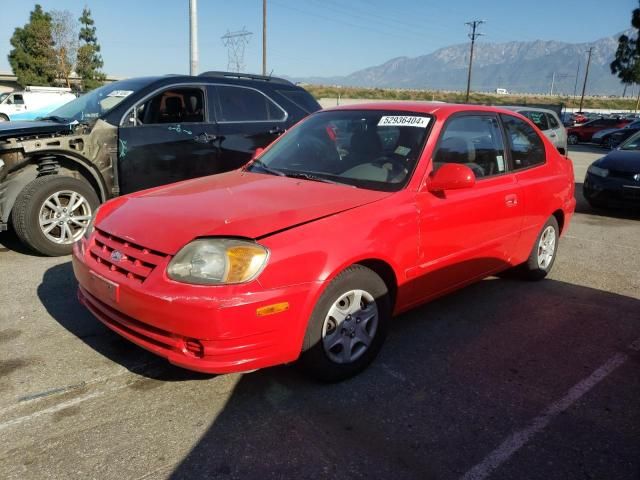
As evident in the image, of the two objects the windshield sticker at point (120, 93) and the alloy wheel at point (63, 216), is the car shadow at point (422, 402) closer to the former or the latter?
the alloy wheel at point (63, 216)

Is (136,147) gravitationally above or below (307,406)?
above

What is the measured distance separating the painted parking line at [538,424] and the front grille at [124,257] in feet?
5.86

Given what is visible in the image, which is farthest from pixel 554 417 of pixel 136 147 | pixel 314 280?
pixel 136 147

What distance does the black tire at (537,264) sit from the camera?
4793 millimetres

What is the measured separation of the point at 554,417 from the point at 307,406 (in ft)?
4.27

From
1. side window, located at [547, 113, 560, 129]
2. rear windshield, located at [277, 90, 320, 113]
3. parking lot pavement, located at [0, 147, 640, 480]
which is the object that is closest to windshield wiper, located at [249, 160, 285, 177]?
parking lot pavement, located at [0, 147, 640, 480]

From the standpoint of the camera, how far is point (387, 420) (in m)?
2.74

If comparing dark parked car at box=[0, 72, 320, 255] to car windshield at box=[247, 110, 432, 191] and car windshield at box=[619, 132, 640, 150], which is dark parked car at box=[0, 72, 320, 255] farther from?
car windshield at box=[619, 132, 640, 150]

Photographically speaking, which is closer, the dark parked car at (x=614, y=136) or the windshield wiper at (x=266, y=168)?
the windshield wiper at (x=266, y=168)

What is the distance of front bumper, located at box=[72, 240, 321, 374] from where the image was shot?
252cm

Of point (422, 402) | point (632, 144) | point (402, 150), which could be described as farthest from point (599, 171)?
point (422, 402)

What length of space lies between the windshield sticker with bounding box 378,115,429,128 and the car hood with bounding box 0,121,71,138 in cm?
343

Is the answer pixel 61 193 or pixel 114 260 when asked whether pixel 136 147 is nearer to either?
pixel 61 193

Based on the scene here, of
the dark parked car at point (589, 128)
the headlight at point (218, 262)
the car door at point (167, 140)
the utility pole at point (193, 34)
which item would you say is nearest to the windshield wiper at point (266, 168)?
the headlight at point (218, 262)
